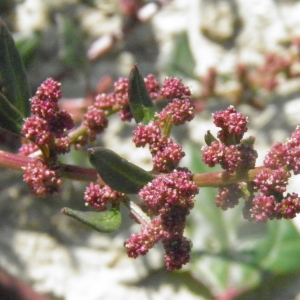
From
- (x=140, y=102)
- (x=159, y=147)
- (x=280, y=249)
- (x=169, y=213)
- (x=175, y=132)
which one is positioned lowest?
(x=169, y=213)

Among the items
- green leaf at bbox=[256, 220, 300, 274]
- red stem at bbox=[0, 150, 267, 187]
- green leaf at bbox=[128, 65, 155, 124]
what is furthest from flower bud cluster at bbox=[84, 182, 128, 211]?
green leaf at bbox=[256, 220, 300, 274]

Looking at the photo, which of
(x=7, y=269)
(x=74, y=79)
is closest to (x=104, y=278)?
(x=7, y=269)

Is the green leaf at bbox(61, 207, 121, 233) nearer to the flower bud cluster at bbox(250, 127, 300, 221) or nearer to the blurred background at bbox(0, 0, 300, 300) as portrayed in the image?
the flower bud cluster at bbox(250, 127, 300, 221)

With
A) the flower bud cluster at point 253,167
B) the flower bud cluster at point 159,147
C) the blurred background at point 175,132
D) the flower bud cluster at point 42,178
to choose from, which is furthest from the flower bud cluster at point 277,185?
the blurred background at point 175,132

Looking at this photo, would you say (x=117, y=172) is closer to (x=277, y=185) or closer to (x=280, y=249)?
(x=277, y=185)

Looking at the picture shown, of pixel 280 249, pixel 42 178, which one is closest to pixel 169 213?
pixel 42 178

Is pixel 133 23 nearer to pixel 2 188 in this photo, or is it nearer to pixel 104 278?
pixel 2 188
